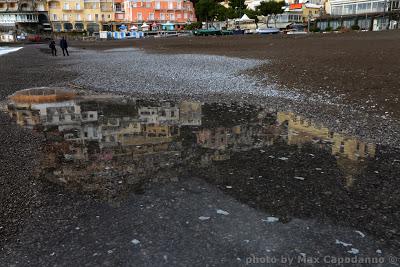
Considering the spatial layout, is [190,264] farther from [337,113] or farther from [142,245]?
[337,113]

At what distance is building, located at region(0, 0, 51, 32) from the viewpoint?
11512 cm

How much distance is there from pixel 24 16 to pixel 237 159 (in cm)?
12646

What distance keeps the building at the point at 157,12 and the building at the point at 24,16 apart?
2556 cm

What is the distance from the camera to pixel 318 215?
5008mm

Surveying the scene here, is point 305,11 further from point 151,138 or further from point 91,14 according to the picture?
point 151,138

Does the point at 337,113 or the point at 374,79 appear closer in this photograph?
the point at 337,113

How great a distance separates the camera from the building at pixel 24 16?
115125 mm

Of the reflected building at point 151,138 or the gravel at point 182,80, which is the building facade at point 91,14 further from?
the reflected building at point 151,138

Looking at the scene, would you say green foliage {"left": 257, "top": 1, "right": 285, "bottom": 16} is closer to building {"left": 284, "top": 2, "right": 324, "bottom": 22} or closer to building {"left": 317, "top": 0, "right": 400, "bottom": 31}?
building {"left": 317, "top": 0, "right": 400, "bottom": 31}

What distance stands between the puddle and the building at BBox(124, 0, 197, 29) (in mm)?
111432

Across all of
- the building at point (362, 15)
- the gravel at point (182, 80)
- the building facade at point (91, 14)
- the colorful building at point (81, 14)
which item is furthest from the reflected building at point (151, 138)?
the colorful building at point (81, 14)

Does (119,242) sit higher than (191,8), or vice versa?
(191,8)

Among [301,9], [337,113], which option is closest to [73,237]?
[337,113]

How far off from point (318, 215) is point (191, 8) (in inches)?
4998
